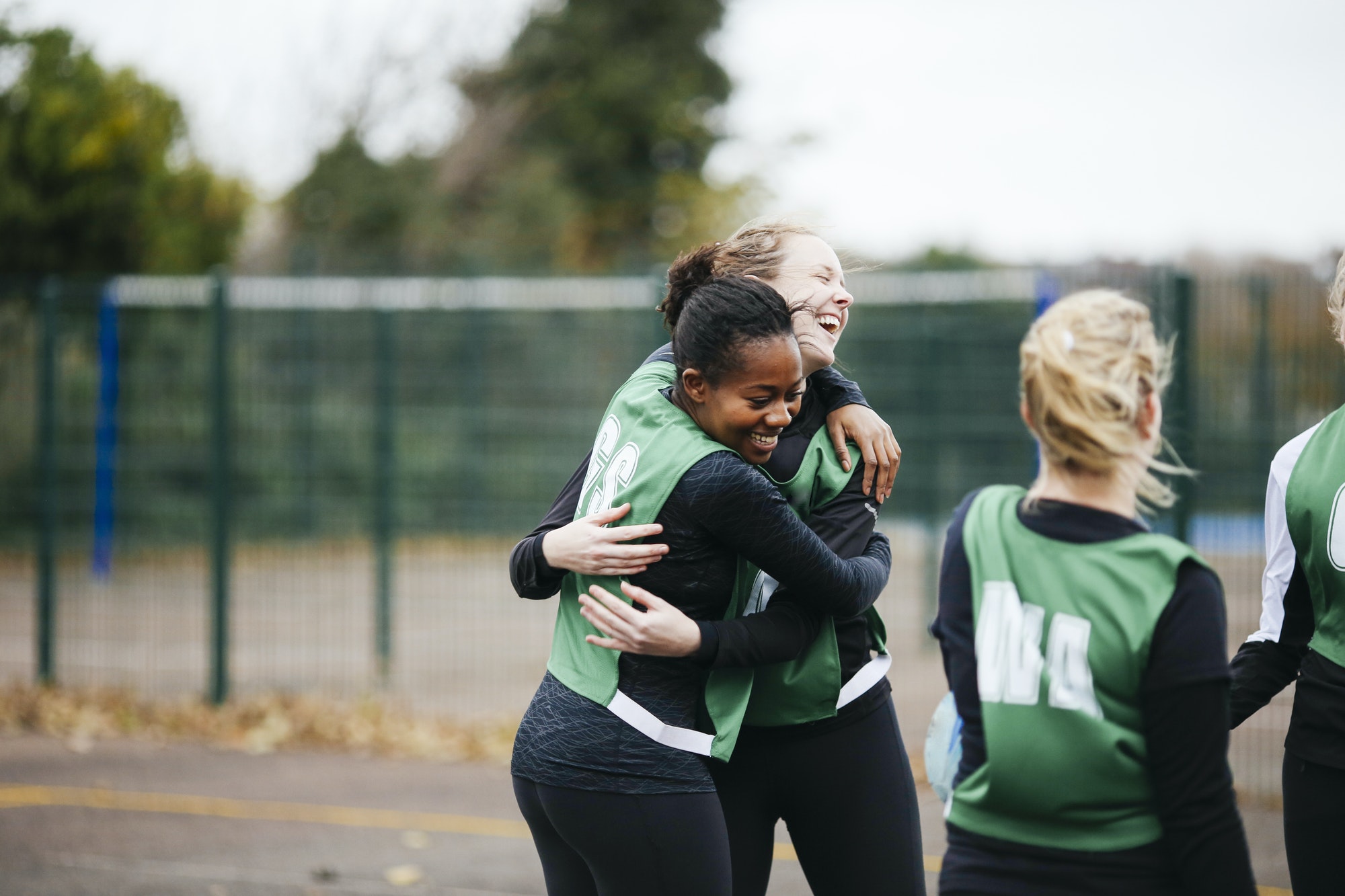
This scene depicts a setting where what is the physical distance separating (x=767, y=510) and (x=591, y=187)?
2642cm

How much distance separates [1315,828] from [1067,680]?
3.10 ft

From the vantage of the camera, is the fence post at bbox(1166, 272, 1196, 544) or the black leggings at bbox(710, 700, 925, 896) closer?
the black leggings at bbox(710, 700, 925, 896)

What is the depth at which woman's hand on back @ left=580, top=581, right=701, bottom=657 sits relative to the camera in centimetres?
218

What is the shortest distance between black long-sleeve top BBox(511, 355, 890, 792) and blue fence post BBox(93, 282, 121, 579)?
6372mm

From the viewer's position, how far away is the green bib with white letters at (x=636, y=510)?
223 cm

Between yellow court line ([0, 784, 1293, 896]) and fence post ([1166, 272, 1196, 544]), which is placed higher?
fence post ([1166, 272, 1196, 544])

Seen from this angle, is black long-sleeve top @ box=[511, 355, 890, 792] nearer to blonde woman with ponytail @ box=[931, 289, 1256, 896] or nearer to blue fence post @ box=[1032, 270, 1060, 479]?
blonde woman with ponytail @ box=[931, 289, 1256, 896]

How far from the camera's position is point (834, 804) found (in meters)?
2.53

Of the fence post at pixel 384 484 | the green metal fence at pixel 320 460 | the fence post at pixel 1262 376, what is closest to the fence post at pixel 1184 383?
the fence post at pixel 1262 376

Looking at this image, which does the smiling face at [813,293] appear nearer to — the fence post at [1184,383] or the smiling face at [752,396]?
the smiling face at [752,396]

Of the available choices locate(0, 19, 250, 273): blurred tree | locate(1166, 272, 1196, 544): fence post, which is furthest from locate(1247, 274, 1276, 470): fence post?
locate(0, 19, 250, 273): blurred tree

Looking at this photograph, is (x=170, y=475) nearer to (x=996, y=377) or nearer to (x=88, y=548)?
(x=88, y=548)

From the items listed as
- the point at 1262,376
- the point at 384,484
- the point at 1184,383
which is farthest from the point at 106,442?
the point at 1262,376

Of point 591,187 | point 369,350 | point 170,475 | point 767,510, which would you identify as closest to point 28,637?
point 170,475
